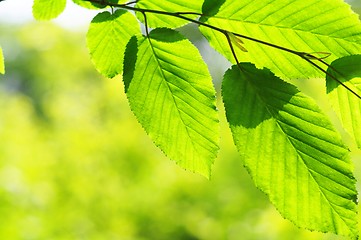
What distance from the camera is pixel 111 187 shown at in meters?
5.90

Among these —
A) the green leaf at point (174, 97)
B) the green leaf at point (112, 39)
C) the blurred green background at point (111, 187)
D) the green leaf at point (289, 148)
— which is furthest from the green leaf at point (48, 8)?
the blurred green background at point (111, 187)

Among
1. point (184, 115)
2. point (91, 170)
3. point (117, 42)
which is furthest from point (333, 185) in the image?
point (91, 170)

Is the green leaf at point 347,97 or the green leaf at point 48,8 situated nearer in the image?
the green leaf at point 347,97

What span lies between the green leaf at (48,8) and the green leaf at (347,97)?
41cm

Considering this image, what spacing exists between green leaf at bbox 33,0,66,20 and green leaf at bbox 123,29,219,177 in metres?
0.20

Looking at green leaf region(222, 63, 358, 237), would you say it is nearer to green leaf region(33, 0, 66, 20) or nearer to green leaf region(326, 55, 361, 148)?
green leaf region(326, 55, 361, 148)

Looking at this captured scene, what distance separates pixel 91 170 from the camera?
6.16 m

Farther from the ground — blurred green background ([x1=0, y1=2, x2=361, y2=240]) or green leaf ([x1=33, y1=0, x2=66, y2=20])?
blurred green background ([x1=0, y1=2, x2=361, y2=240])

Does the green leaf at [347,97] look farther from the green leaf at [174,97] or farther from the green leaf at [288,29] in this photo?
the green leaf at [174,97]

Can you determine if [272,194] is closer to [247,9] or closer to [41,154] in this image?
[247,9]

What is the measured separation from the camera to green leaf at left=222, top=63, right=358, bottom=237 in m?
0.48

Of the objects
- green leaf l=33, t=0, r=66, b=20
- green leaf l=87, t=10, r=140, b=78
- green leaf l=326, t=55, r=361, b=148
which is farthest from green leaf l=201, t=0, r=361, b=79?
green leaf l=33, t=0, r=66, b=20

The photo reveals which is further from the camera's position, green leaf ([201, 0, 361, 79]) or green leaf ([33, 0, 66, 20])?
green leaf ([33, 0, 66, 20])

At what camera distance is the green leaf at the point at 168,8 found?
0.56m
